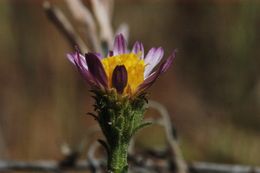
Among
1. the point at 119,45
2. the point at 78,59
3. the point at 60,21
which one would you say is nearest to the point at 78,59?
the point at 78,59

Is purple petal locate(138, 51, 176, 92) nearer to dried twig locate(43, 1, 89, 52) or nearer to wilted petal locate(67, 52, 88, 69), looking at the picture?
wilted petal locate(67, 52, 88, 69)

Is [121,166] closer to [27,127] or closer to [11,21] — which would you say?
[27,127]

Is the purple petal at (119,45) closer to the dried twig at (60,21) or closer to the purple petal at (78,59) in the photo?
the purple petal at (78,59)

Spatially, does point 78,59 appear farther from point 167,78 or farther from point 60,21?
point 167,78

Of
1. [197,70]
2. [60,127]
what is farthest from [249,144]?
[197,70]

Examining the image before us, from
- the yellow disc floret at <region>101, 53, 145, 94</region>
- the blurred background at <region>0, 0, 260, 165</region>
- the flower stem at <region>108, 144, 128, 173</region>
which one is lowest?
the flower stem at <region>108, 144, 128, 173</region>

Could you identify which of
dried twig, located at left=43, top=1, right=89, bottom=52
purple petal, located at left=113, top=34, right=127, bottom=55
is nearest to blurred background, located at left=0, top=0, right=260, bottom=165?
dried twig, located at left=43, top=1, right=89, bottom=52
